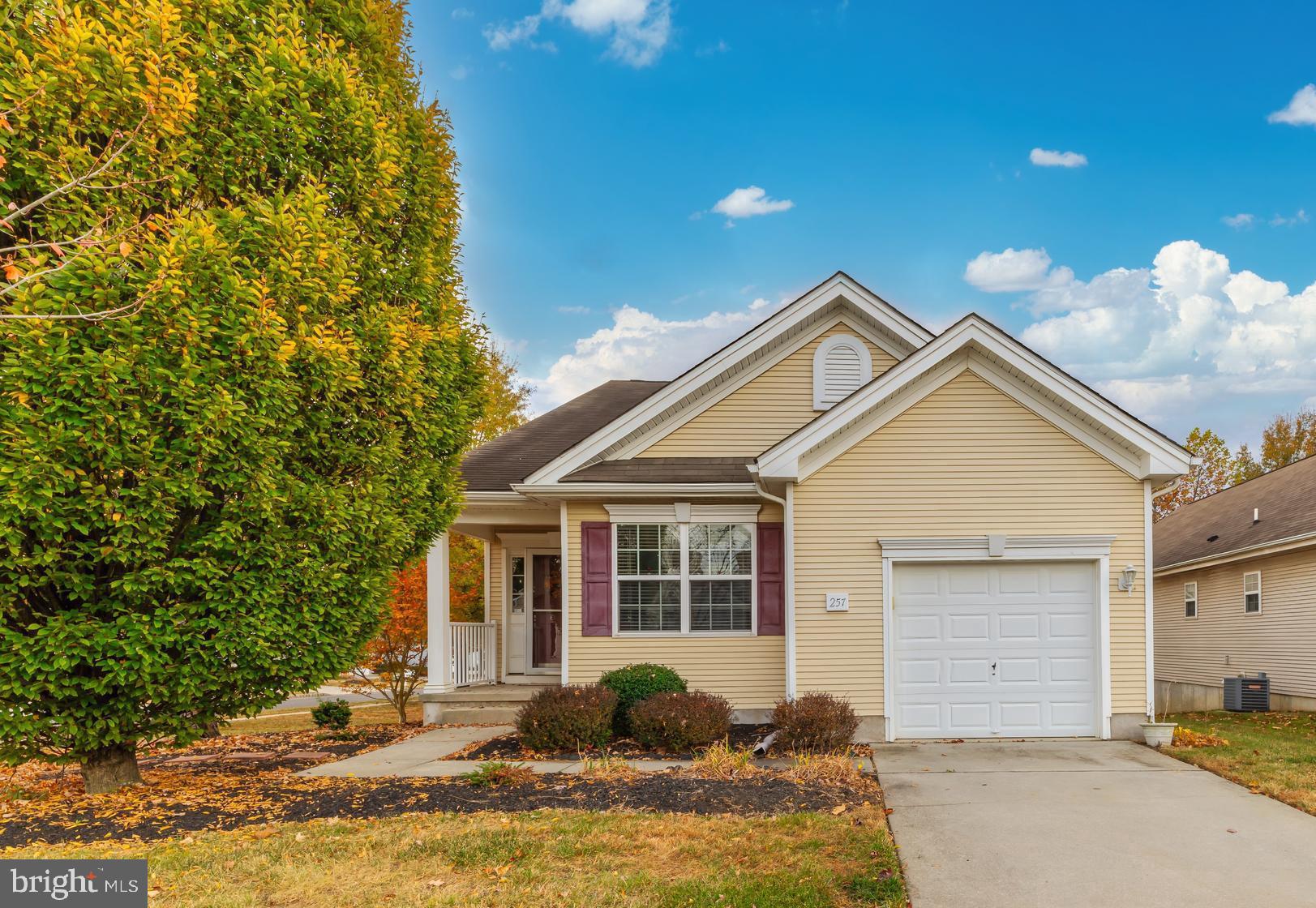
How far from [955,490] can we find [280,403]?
795cm

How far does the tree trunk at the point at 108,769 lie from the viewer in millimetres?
7863

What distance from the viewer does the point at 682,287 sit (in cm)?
1962

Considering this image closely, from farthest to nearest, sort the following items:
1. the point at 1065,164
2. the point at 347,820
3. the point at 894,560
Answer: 1. the point at 1065,164
2. the point at 894,560
3. the point at 347,820

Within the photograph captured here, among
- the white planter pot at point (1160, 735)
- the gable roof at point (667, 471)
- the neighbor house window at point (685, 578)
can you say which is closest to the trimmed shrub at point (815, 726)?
the neighbor house window at point (685, 578)

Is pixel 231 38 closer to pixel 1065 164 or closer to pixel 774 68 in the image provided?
pixel 774 68

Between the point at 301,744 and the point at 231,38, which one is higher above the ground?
the point at 231,38

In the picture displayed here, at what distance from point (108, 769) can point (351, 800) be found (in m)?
2.62

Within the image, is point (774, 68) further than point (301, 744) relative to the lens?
Yes

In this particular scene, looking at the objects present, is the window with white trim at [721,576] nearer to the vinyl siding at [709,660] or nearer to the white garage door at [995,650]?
the vinyl siding at [709,660]

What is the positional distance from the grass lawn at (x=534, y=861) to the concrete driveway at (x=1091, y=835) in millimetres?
457

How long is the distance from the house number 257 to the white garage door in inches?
25.8

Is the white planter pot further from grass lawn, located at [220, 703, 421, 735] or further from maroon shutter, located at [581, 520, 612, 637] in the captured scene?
grass lawn, located at [220, 703, 421, 735]

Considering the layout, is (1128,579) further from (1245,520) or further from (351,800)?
(1245,520)

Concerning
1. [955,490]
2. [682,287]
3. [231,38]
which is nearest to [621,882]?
[955,490]
